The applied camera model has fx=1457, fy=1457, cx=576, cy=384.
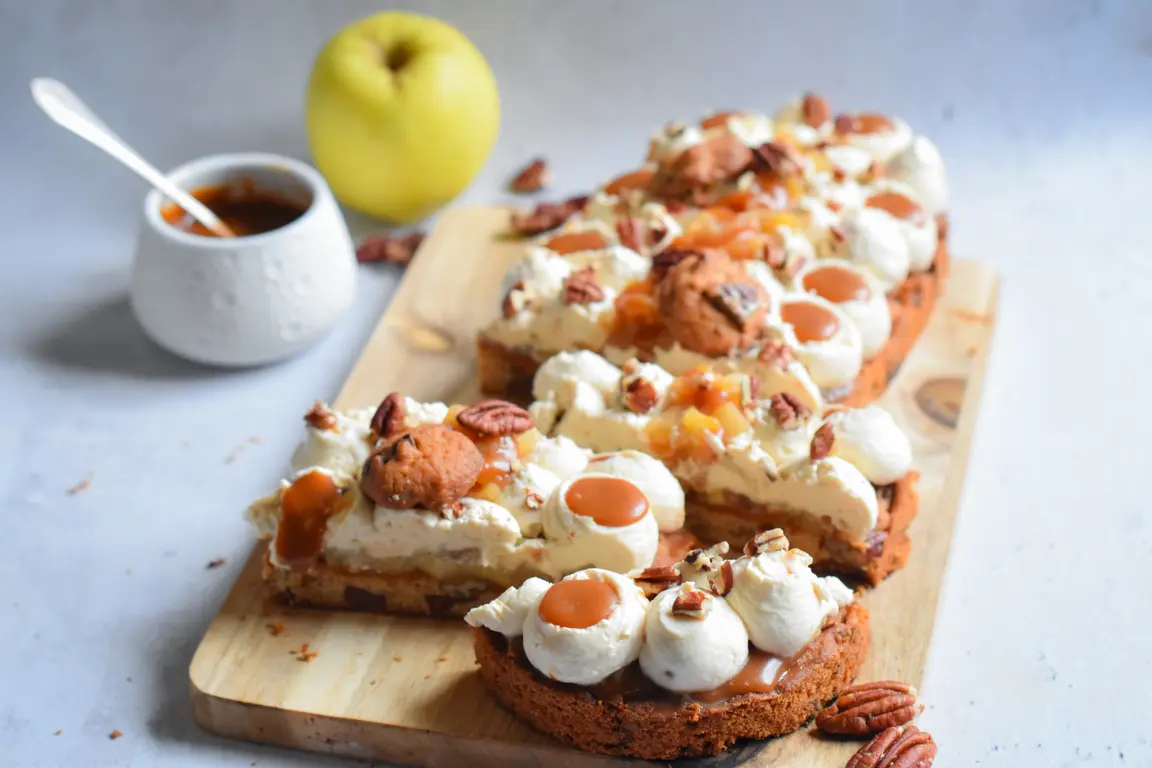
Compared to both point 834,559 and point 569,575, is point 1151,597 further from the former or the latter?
point 569,575

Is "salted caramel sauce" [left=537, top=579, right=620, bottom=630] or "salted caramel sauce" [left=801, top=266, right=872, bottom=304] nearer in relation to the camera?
"salted caramel sauce" [left=537, top=579, right=620, bottom=630]

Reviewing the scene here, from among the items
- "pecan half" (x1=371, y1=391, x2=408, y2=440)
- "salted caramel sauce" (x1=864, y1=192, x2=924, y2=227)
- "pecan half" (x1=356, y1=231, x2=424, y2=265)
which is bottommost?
"pecan half" (x1=356, y1=231, x2=424, y2=265)

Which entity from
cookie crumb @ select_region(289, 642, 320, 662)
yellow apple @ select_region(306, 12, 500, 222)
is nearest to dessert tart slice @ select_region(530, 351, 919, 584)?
cookie crumb @ select_region(289, 642, 320, 662)

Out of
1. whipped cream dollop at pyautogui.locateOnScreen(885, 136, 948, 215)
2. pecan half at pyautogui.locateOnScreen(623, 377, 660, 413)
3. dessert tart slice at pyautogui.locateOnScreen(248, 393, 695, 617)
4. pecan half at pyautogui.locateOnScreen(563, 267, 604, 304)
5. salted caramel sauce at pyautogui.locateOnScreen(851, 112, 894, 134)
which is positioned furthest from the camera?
salted caramel sauce at pyautogui.locateOnScreen(851, 112, 894, 134)

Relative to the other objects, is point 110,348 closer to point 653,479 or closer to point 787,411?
point 653,479

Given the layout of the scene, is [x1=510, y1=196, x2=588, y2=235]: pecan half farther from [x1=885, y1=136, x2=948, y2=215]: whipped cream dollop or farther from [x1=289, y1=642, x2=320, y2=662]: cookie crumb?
[x1=289, y1=642, x2=320, y2=662]: cookie crumb

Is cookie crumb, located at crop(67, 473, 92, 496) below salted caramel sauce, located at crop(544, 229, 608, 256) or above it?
below
